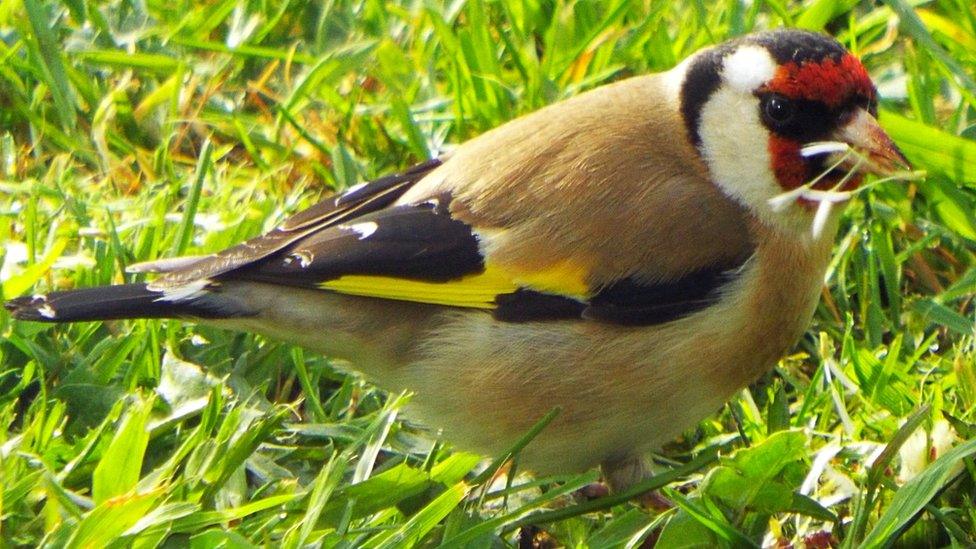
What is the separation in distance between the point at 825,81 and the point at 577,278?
31.3 inches

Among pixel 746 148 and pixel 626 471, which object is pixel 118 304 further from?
pixel 746 148

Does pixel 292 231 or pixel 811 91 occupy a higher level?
pixel 811 91

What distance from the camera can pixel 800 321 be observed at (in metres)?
3.85

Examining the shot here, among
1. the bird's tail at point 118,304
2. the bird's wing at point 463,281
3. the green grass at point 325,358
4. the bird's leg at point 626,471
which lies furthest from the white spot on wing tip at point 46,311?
the bird's leg at point 626,471

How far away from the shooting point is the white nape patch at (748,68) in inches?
152

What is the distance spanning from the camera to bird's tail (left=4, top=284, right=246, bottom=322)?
12.2 ft

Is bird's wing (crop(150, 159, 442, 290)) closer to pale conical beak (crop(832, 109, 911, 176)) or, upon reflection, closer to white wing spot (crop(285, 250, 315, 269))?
white wing spot (crop(285, 250, 315, 269))

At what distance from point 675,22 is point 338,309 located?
7.05ft

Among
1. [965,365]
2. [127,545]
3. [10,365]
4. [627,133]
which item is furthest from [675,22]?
[127,545]

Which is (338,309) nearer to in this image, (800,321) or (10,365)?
(10,365)

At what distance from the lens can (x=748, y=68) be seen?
12.9 feet

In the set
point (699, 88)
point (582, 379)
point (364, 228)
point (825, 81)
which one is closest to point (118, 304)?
point (364, 228)

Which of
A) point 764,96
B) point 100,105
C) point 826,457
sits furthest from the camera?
point 100,105

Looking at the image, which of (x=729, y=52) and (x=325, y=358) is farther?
(x=325, y=358)
